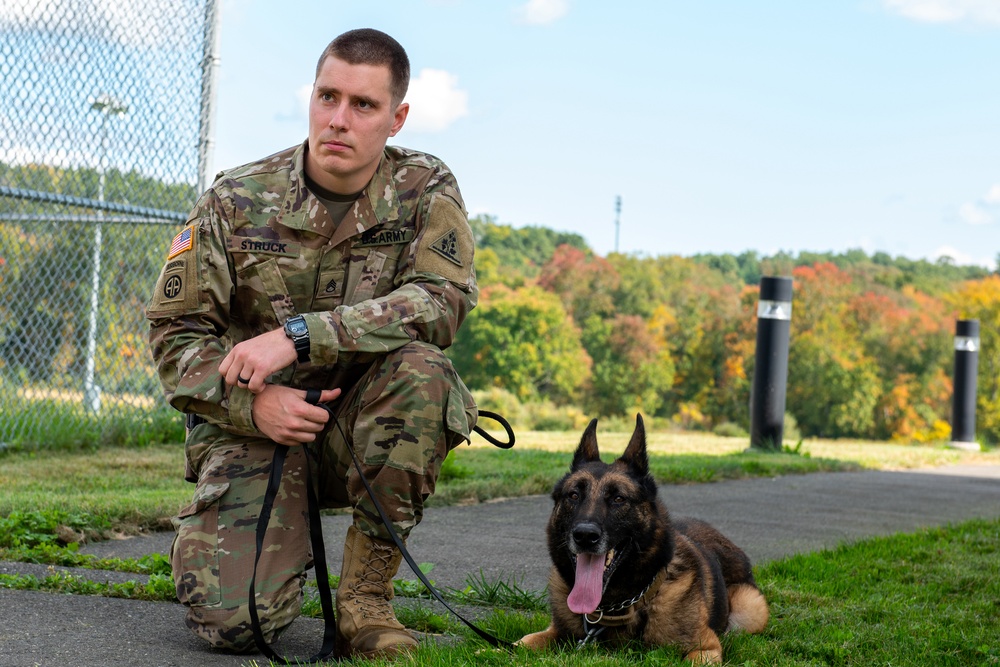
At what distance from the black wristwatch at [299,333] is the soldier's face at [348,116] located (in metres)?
0.64

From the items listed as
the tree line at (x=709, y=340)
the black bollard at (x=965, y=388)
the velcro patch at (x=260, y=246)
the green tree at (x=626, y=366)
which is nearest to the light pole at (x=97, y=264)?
the velcro patch at (x=260, y=246)

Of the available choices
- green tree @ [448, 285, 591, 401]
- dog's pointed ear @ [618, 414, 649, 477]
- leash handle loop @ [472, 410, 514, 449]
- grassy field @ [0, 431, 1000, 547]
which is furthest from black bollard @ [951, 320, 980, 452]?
green tree @ [448, 285, 591, 401]

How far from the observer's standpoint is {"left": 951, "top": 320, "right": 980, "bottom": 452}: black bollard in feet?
50.4

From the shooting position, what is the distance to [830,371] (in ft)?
147

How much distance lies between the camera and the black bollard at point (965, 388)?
604 inches

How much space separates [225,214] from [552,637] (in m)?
1.80

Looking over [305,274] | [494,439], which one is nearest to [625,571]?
[494,439]

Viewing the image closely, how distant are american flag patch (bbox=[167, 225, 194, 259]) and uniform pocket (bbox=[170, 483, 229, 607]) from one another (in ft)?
2.60

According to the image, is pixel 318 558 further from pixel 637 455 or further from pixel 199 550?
pixel 637 455

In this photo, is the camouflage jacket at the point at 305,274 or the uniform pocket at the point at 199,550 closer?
the uniform pocket at the point at 199,550

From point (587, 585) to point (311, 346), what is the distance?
1.15 m

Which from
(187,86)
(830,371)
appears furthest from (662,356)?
(187,86)

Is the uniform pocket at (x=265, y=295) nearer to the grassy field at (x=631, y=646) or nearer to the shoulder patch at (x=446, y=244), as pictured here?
the shoulder patch at (x=446, y=244)

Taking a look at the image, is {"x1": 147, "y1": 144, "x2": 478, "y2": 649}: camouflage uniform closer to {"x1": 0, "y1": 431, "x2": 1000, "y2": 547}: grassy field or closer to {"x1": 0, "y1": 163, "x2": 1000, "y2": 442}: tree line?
{"x1": 0, "y1": 431, "x2": 1000, "y2": 547}: grassy field
